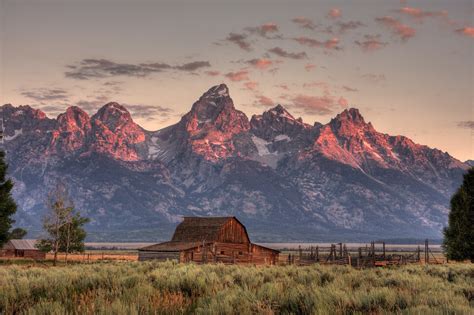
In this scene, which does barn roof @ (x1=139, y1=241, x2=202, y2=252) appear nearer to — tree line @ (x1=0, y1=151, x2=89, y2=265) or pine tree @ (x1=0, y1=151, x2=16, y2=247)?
tree line @ (x1=0, y1=151, x2=89, y2=265)

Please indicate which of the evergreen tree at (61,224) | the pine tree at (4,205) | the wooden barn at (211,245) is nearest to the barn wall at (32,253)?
the evergreen tree at (61,224)

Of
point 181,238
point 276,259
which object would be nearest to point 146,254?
point 181,238

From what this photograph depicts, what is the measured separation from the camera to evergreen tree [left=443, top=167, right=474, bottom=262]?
176 ft

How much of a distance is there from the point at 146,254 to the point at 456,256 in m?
34.2

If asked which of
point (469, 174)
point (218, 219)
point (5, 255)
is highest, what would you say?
point (469, 174)

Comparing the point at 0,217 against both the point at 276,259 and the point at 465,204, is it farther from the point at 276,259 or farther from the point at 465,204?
the point at 465,204

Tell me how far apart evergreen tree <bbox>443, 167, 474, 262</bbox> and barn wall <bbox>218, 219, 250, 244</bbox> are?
26591mm

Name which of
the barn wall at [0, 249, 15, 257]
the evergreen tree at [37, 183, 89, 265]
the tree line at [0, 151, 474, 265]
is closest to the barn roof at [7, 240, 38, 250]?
the barn wall at [0, 249, 15, 257]

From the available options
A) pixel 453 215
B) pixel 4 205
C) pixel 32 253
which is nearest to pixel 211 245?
pixel 4 205

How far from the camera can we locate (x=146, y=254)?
224 ft

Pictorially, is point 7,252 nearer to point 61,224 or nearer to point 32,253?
point 32,253

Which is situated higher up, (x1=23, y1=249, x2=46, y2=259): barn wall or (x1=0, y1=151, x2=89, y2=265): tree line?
(x1=0, y1=151, x2=89, y2=265): tree line

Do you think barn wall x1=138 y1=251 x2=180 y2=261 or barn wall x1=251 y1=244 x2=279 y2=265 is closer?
barn wall x1=138 y1=251 x2=180 y2=261

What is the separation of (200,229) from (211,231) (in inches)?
82.1
